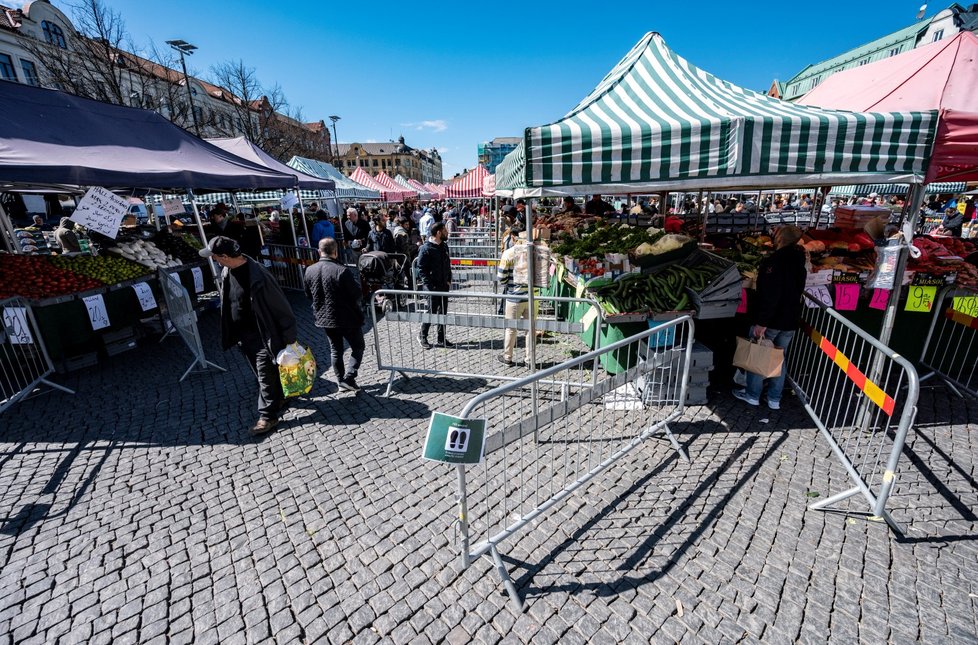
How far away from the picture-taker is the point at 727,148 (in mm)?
3324

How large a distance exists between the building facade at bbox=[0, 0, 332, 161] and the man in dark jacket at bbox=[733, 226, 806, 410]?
21539 mm

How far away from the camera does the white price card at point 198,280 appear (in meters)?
8.52

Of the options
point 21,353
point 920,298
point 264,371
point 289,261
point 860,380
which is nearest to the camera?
point 860,380

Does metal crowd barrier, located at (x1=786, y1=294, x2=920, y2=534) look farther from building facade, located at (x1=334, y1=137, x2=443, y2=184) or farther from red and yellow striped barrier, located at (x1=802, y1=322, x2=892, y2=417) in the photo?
building facade, located at (x1=334, y1=137, x2=443, y2=184)

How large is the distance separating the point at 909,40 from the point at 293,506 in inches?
2397

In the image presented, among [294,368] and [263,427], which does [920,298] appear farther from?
[263,427]

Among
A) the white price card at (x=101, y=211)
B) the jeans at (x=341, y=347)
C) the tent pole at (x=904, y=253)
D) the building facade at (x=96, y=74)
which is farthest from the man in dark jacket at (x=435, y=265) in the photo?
the building facade at (x=96, y=74)

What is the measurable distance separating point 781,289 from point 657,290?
114 cm

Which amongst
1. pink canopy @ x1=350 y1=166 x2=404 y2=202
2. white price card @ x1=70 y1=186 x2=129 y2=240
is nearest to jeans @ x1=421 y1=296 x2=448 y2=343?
white price card @ x1=70 y1=186 x2=129 y2=240

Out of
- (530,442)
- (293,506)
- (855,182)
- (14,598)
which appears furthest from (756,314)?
(14,598)

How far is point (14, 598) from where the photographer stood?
2703 millimetres

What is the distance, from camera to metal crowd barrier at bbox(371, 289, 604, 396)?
491cm

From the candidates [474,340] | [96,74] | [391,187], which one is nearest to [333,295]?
[474,340]

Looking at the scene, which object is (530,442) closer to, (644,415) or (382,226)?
(644,415)
